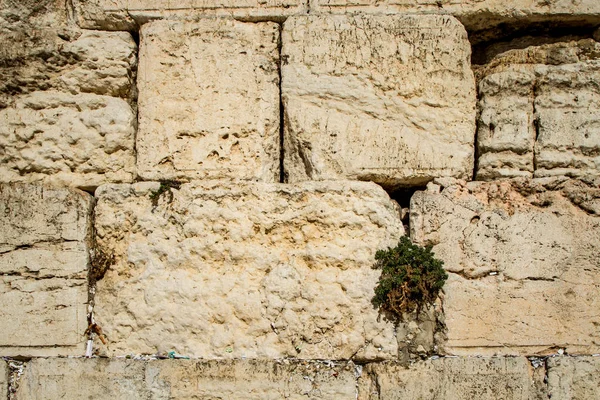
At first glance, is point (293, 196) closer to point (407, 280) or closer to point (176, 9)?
point (407, 280)

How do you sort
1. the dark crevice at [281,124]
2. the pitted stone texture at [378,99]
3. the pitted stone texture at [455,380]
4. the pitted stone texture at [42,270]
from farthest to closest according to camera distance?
1. the dark crevice at [281,124]
2. the pitted stone texture at [378,99]
3. the pitted stone texture at [42,270]
4. the pitted stone texture at [455,380]

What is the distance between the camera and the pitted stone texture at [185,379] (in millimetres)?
3330

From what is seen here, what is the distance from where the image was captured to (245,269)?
3463mm

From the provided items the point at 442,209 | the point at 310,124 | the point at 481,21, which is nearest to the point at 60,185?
the point at 310,124

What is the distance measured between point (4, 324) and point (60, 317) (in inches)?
11.5

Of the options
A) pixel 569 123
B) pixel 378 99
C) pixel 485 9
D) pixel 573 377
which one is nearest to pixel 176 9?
pixel 378 99

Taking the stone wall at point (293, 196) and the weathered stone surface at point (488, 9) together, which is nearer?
the stone wall at point (293, 196)

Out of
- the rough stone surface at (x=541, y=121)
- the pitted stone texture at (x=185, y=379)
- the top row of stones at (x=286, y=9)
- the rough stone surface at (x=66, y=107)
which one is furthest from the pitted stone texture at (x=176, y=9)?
the pitted stone texture at (x=185, y=379)

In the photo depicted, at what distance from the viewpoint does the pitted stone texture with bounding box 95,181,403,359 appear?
11.1ft

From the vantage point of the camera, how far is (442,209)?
11.5 feet

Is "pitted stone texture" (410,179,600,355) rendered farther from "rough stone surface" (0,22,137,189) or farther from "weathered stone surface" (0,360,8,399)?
"weathered stone surface" (0,360,8,399)

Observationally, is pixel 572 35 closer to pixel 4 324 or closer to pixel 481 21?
pixel 481 21

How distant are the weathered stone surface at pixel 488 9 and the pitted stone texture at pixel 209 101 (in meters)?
0.48

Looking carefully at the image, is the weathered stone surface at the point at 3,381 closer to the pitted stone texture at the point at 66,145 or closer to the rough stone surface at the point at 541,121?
the pitted stone texture at the point at 66,145
